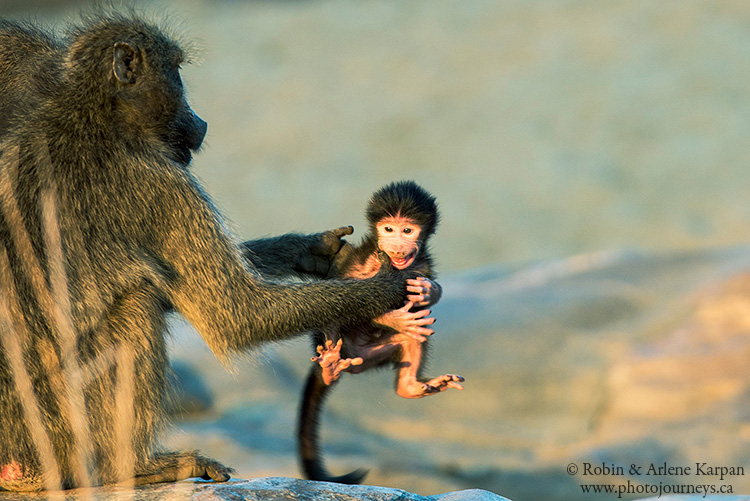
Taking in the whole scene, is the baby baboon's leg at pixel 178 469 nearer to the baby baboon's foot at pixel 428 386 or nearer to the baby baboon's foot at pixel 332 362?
the baby baboon's foot at pixel 332 362

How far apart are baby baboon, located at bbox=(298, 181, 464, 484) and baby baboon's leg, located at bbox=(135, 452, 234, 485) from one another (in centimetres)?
53

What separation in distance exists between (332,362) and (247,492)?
596 millimetres

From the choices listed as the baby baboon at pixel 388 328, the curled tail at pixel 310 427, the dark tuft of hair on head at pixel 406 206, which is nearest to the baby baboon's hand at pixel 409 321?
the baby baboon at pixel 388 328

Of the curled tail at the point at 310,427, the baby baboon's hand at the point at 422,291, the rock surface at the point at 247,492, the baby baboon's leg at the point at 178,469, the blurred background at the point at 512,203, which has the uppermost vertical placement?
the blurred background at the point at 512,203

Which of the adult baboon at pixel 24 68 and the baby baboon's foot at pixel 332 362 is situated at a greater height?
the adult baboon at pixel 24 68

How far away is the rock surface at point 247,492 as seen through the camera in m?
3.43

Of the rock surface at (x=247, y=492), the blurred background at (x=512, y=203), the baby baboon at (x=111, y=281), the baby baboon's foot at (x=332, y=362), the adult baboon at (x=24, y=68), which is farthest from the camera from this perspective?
the blurred background at (x=512, y=203)

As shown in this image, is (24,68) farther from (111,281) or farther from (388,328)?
(388,328)

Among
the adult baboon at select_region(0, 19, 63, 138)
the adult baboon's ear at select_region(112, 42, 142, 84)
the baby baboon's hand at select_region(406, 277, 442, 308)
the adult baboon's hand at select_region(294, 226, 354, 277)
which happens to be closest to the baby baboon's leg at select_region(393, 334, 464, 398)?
the baby baboon's hand at select_region(406, 277, 442, 308)

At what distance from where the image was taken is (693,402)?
26.2 ft

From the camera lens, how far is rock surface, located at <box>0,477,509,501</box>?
135 inches

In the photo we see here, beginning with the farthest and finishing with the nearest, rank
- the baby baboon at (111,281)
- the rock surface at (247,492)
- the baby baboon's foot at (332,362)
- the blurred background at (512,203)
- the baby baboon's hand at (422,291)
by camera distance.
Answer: the blurred background at (512,203), the baby baboon's hand at (422,291), the baby baboon's foot at (332,362), the baby baboon at (111,281), the rock surface at (247,492)

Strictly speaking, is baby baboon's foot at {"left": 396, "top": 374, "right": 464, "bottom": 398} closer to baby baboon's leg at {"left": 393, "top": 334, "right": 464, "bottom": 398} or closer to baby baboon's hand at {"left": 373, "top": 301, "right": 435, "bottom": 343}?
baby baboon's leg at {"left": 393, "top": 334, "right": 464, "bottom": 398}

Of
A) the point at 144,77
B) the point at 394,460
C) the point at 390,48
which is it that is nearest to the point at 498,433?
the point at 394,460
